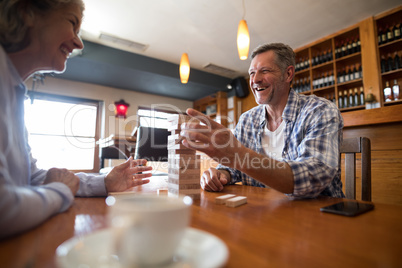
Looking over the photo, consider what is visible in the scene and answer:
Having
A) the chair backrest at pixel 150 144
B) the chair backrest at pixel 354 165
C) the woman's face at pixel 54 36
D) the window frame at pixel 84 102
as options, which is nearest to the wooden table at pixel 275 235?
the chair backrest at pixel 354 165

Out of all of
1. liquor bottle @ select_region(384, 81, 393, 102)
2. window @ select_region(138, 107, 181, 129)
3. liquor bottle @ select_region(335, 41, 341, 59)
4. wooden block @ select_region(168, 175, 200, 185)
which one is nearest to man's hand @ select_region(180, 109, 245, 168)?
wooden block @ select_region(168, 175, 200, 185)

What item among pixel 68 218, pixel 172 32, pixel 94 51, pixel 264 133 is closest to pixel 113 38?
pixel 94 51

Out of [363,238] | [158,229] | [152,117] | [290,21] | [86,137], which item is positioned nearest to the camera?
[158,229]

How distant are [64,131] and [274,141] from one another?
600 centimetres

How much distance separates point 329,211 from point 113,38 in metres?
4.61

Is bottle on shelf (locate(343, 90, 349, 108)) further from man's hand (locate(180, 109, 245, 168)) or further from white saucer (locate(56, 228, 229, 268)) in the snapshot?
white saucer (locate(56, 228, 229, 268))

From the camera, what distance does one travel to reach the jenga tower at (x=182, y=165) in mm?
777

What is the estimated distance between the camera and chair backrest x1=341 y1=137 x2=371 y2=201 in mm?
982

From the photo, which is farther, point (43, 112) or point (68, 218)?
point (43, 112)

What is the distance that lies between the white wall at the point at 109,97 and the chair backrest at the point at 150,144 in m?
2.60

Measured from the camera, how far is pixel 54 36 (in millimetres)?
729

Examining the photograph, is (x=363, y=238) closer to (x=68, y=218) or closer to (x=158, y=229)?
(x=158, y=229)

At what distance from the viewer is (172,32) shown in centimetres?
411

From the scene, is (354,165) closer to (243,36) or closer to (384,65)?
(243,36)
